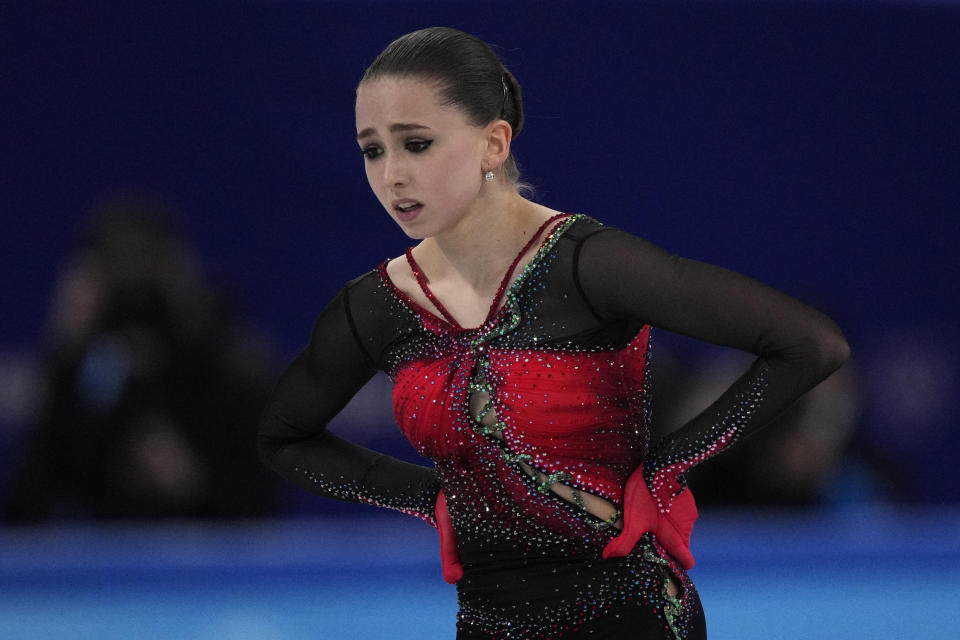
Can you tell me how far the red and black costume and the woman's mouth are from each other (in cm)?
14

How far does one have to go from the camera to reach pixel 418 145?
1895 mm

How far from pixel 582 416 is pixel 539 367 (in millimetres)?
97

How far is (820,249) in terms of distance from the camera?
15.9 ft

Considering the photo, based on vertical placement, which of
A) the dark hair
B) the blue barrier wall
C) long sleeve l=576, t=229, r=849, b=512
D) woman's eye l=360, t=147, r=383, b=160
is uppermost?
the blue barrier wall

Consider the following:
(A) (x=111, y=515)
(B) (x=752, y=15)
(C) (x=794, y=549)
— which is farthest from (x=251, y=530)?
(B) (x=752, y=15)

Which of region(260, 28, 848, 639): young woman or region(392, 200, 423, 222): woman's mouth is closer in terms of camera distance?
region(260, 28, 848, 639): young woman

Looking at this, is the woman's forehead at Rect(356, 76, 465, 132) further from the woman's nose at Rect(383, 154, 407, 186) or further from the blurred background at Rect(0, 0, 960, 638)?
the blurred background at Rect(0, 0, 960, 638)

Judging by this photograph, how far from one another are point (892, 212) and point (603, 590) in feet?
11.3

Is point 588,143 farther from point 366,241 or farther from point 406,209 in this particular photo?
point 406,209

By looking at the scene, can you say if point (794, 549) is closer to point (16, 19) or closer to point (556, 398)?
point (556, 398)

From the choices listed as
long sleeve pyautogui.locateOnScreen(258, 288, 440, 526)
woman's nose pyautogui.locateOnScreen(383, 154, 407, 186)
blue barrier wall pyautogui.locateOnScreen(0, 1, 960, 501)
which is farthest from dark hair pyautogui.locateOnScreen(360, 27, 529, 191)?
blue barrier wall pyautogui.locateOnScreen(0, 1, 960, 501)

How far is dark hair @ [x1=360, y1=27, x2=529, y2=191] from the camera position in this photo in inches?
74.5

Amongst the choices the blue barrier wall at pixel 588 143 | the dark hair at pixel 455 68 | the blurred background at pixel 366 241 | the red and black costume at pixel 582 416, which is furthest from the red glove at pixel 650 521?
the blue barrier wall at pixel 588 143

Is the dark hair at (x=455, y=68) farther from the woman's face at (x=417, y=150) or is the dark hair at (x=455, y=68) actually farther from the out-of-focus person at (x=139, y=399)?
the out-of-focus person at (x=139, y=399)
